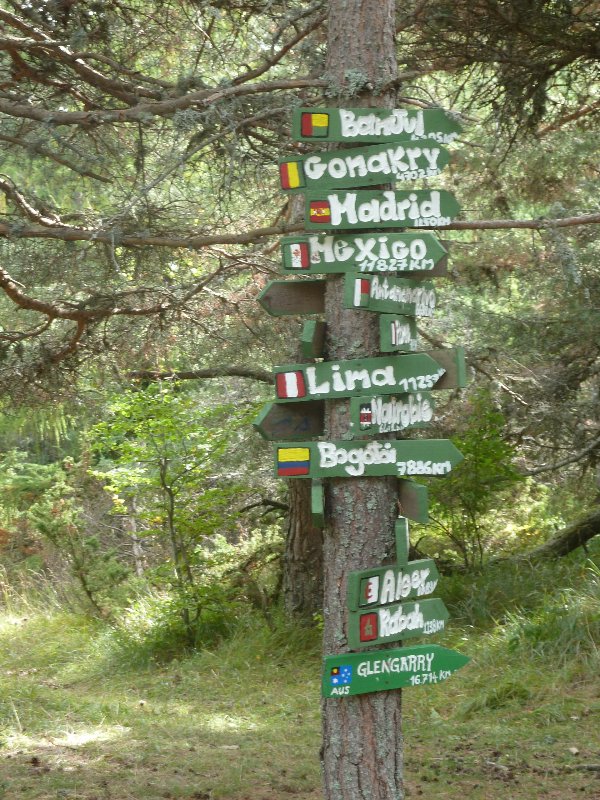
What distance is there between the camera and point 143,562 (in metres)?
14.2

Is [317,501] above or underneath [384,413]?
underneath

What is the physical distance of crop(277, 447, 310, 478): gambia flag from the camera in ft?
13.4

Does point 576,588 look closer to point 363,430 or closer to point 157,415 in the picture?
point 157,415

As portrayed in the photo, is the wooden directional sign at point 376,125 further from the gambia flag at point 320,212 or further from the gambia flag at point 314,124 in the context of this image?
the gambia flag at point 320,212

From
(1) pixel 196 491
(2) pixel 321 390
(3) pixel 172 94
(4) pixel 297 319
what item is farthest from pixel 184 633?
(2) pixel 321 390

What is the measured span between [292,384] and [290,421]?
21 cm

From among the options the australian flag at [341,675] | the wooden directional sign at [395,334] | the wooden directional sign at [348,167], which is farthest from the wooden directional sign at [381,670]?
the wooden directional sign at [348,167]

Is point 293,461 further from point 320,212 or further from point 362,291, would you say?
point 320,212

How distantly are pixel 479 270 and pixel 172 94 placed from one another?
4.77m

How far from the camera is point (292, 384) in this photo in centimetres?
416

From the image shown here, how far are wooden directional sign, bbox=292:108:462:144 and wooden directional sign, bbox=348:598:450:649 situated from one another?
6.72ft

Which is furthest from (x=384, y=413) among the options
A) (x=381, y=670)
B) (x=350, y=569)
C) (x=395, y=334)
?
(x=381, y=670)

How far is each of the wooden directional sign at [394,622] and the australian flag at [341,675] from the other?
11 centimetres

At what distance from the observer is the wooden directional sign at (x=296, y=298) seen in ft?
14.4
